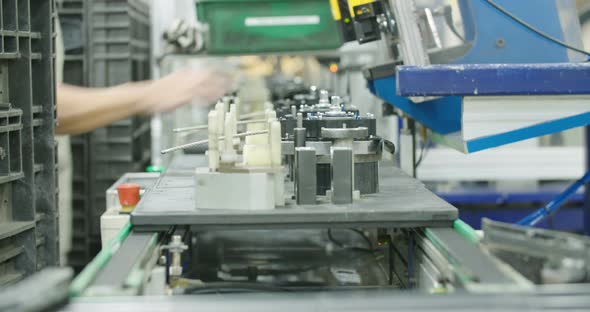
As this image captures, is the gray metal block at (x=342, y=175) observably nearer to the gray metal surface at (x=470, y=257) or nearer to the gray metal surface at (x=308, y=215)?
the gray metal surface at (x=308, y=215)

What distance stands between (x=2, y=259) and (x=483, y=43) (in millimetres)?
1475

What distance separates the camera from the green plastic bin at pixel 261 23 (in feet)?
13.6

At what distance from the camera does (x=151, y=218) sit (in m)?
1.60

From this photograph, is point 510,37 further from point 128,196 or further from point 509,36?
point 128,196

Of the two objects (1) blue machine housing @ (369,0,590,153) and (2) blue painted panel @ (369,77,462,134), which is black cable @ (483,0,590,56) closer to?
(1) blue machine housing @ (369,0,590,153)

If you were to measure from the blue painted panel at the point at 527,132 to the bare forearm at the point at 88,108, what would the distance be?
1382 millimetres

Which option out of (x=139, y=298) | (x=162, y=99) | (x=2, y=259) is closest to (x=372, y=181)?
(x=139, y=298)

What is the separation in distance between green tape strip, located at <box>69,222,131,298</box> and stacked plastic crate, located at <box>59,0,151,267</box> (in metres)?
2.54

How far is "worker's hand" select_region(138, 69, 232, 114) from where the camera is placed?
9.32ft

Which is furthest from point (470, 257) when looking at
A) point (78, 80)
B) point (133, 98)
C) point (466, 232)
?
point (78, 80)

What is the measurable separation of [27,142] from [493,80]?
1.24m

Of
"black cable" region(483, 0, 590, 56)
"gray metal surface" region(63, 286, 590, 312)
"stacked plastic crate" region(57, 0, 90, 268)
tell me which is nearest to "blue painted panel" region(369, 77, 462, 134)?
"black cable" region(483, 0, 590, 56)

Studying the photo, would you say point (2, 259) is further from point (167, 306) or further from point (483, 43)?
point (483, 43)

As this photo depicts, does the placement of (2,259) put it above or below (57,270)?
below
